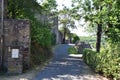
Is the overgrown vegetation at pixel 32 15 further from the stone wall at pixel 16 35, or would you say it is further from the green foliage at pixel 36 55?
the stone wall at pixel 16 35

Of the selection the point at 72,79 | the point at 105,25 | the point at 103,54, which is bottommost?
the point at 72,79

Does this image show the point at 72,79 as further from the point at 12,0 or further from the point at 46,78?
the point at 12,0

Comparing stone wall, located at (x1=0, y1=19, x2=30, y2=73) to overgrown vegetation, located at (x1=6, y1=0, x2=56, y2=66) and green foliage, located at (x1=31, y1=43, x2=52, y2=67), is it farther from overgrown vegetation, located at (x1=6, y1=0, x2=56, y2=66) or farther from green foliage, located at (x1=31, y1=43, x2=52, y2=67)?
overgrown vegetation, located at (x1=6, y1=0, x2=56, y2=66)

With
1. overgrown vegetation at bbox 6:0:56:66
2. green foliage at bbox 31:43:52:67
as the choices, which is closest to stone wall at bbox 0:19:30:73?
green foliage at bbox 31:43:52:67

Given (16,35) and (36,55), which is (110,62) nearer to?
(16,35)

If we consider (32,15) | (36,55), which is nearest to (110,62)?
(36,55)

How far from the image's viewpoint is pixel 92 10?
2009cm

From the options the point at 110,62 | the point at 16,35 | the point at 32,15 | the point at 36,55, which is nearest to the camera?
the point at 110,62

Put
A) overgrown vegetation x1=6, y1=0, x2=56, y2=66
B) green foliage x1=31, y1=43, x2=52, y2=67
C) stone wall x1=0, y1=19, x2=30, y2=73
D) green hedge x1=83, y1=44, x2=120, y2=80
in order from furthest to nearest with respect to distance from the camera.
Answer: overgrown vegetation x1=6, y1=0, x2=56, y2=66 → green foliage x1=31, y1=43, x2=52, y2=67 → stone wall x1=0, y1=19, x2=30, y2=73 → green hedge x1=83, y1=44, x2=120, y2=80

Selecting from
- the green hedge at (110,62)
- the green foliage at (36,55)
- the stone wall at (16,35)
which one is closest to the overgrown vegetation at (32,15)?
the green foliage at (36,55)

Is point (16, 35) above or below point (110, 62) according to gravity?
above

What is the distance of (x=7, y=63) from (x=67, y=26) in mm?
54817

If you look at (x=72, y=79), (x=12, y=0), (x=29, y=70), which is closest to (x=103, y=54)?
(x=72, y=79)

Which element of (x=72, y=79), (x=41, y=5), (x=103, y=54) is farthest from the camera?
(x=41, y=5)
